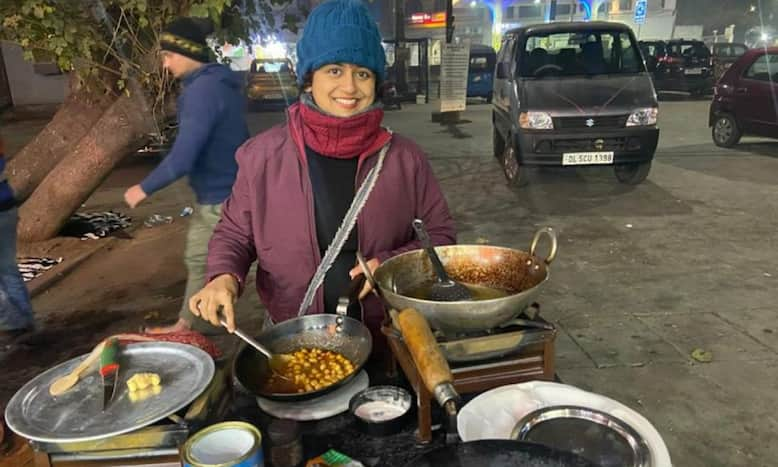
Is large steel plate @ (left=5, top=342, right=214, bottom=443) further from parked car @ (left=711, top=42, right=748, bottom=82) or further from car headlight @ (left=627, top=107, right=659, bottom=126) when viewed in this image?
parked car @ (left=711, top=42, right=748, bottom=82)

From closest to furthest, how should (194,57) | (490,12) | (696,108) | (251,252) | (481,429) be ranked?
(481,429)
(251,252)
(194,57)
(696,108)
(490,12)

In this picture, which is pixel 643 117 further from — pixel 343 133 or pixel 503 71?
pixel 343 133

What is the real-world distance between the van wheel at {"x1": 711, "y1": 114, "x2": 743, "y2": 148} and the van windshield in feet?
11.9

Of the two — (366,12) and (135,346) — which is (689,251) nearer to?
(366,12)

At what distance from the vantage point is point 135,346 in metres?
1.64

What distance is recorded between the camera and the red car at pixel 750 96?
9.55 m

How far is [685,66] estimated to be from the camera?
59.0 feet

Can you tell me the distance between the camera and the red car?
31.3 feet

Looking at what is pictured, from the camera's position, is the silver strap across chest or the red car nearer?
the silver strap across chest

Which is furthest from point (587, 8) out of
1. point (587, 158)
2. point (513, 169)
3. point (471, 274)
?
Result: point (471, 274)

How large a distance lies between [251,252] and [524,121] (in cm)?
628

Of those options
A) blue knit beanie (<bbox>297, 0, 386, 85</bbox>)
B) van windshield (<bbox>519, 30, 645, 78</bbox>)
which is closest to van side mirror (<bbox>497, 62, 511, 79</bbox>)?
van windshield (<bbox>519, 30, 645, 78</bbox>)

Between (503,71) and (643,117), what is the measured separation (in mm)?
2186

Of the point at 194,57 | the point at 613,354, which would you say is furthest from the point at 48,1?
the point at 613,354
